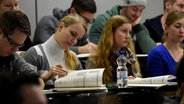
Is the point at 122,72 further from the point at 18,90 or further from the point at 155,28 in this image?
the point at 18,90

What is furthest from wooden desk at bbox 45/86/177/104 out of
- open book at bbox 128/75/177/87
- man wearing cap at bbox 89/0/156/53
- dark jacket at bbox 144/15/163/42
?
dark jacket at bbox 144/15/163/42

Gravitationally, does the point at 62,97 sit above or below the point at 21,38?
below

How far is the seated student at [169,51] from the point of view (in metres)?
3.66

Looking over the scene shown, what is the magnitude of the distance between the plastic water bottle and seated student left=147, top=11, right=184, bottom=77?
0.34 m

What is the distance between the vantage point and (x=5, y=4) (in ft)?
10.9

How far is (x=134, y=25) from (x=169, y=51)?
85cm

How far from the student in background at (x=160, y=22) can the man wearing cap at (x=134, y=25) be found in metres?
0.25

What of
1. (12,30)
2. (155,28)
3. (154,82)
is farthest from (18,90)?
(155,28)

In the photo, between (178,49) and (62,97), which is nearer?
→ (62,97)

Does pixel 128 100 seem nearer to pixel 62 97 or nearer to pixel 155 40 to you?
pixel 62 97

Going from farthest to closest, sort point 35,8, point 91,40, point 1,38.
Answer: point 35,8
point 91,40
point 1,38

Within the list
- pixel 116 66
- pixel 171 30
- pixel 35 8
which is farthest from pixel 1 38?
pixel 35 8

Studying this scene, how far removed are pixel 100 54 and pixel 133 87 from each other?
758 mm

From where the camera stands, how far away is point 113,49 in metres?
3.53
